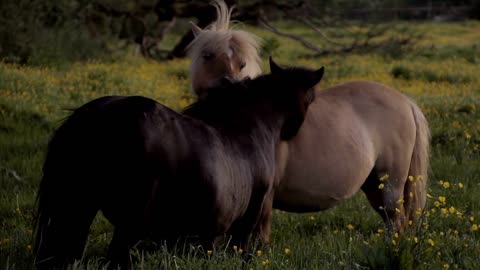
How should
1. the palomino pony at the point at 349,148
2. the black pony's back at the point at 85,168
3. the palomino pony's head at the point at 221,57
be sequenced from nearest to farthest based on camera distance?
the black pony's back at the point at 85,168 → the palomino pony at the point at 349,148 → the palomino pony's head at the point at 221,57

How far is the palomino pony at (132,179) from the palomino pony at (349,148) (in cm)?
122

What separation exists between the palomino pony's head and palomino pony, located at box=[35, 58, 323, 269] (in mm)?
2180

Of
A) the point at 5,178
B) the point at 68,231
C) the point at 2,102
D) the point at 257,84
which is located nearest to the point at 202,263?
the point at 68,231

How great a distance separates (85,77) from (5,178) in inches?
224

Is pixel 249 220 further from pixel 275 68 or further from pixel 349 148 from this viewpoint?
pixel 349 148

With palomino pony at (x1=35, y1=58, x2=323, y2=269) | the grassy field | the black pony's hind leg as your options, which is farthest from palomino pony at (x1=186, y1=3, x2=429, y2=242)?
the black pony's hind leg

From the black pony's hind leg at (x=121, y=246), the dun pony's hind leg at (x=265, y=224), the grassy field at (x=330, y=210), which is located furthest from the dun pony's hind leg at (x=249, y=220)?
the black pony's hind leg at (x=121, y=246)

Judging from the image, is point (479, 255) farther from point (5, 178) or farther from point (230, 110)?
point (5, 178)

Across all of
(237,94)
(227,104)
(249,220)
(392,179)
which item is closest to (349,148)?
(392,179)

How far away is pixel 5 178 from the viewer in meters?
7.64

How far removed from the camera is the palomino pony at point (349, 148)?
5.63m

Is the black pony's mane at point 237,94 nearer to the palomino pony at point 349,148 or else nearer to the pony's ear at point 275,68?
the pony's ear at point 275,68

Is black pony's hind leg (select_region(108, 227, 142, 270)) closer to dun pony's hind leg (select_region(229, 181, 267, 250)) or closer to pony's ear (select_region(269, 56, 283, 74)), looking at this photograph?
dun pony's hind leg (select_region(229, 181, 267, 250))

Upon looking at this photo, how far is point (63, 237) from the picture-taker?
12.6ft
